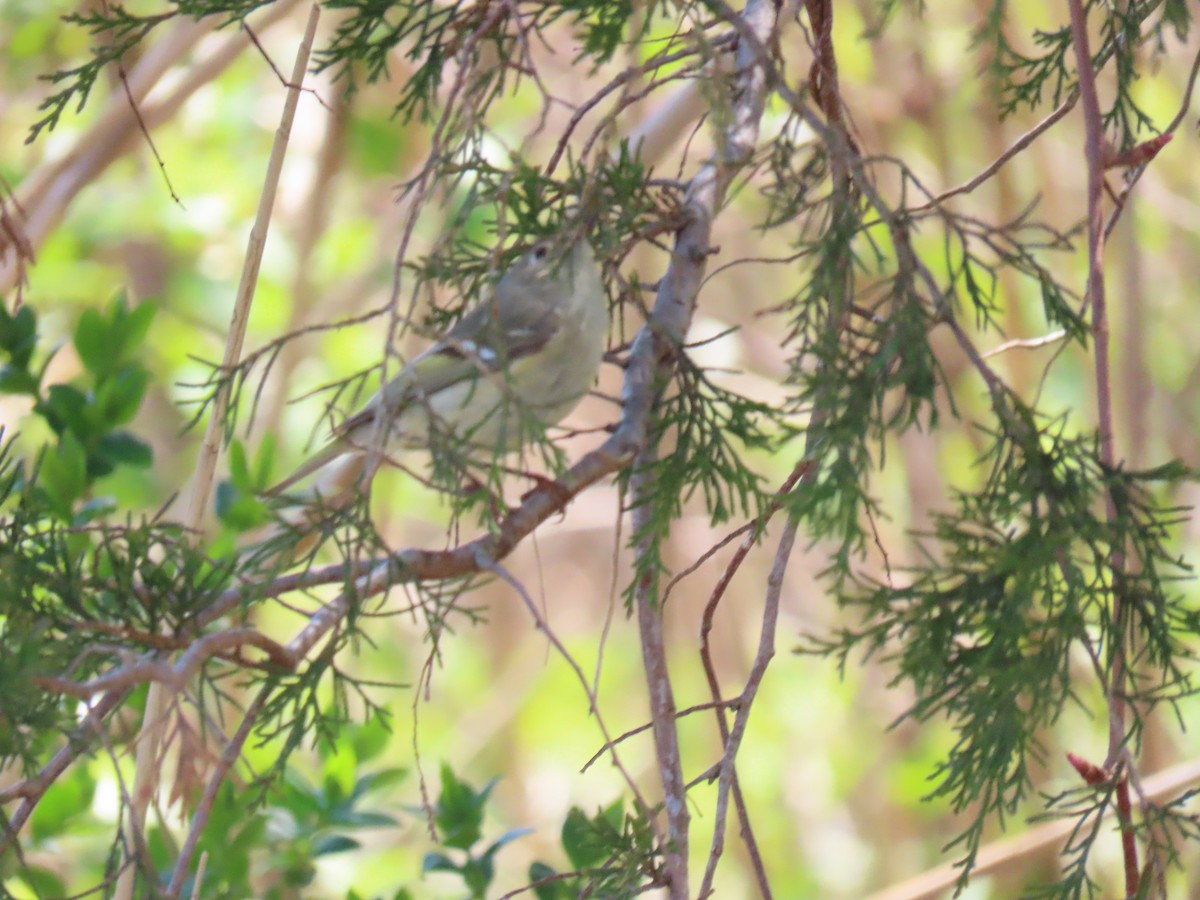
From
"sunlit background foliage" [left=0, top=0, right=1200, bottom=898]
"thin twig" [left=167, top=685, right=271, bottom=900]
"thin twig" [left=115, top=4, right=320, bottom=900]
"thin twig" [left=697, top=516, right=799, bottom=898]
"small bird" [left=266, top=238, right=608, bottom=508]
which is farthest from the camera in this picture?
"sunlit background foliage" [left=0, top=0, right=1200, bottom=898]

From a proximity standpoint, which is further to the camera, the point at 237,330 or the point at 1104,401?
the point at 237,330

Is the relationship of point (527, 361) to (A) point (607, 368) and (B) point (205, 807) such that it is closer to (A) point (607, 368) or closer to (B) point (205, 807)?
(B) point (205, 807)

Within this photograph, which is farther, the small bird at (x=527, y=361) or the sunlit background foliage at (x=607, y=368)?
the sunlit background foliage at (x=607, y=368)

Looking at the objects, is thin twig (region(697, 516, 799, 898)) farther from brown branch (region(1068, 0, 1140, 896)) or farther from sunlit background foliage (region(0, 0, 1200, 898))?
sunlit background foliage (region(0, 0, 1200, 898))

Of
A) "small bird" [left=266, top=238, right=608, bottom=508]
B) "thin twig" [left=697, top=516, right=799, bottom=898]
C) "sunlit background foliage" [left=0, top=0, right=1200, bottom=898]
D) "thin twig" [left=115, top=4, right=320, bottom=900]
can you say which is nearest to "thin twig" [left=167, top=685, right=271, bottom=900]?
"thin twig" [left=115, top=4, right=320, bottom=900]

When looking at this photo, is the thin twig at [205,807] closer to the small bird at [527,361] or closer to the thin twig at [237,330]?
the thin twig at [237,330]

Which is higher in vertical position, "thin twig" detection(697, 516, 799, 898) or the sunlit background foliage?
the sunlit background foliage

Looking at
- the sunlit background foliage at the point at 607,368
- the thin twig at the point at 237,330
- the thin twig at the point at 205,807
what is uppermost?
the sunlit background foliage at the point at 607,368

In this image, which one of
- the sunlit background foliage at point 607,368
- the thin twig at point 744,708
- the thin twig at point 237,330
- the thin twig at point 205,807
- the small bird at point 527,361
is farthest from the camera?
the sunlit background foliage at point 607,368

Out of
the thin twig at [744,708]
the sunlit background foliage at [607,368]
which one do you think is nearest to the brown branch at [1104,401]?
the thin twig at [744,708]

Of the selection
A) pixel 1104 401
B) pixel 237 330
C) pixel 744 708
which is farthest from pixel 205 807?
pixel 1104 401

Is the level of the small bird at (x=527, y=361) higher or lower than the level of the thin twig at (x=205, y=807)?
higher

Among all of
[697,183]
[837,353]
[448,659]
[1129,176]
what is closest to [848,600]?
[837,353]

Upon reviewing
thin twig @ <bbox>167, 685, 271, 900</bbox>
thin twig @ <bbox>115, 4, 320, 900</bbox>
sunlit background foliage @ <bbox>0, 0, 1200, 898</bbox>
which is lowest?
thin twig @ <bbox>167, 685, 271, 900</bbox>
